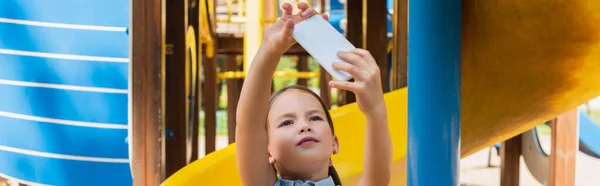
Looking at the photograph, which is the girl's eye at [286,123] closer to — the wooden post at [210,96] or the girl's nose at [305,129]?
the girl's nose at [305,129]

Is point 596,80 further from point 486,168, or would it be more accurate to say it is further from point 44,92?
point 486,168

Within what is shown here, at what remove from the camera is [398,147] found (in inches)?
111

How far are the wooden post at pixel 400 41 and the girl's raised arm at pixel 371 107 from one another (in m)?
1.85

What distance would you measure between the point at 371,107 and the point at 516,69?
41 cm

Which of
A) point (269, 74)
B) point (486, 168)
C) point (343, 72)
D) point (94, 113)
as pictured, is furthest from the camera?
point (486, 168)

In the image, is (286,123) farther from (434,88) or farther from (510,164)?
(510,164)

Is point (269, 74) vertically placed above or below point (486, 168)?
above

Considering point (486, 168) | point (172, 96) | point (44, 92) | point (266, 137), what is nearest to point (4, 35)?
point (44, 92)

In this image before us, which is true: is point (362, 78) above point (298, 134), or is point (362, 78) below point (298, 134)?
above

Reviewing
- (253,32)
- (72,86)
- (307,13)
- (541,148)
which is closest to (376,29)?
(253,32)

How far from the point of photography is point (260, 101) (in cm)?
144

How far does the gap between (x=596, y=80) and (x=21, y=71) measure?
2.36m

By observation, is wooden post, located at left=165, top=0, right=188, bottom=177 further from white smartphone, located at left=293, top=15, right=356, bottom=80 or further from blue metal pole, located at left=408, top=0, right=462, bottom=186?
blue metal pole, located at left=408, top=0, right=462, bottom=186

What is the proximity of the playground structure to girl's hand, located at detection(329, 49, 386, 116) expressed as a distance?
0.20ft
